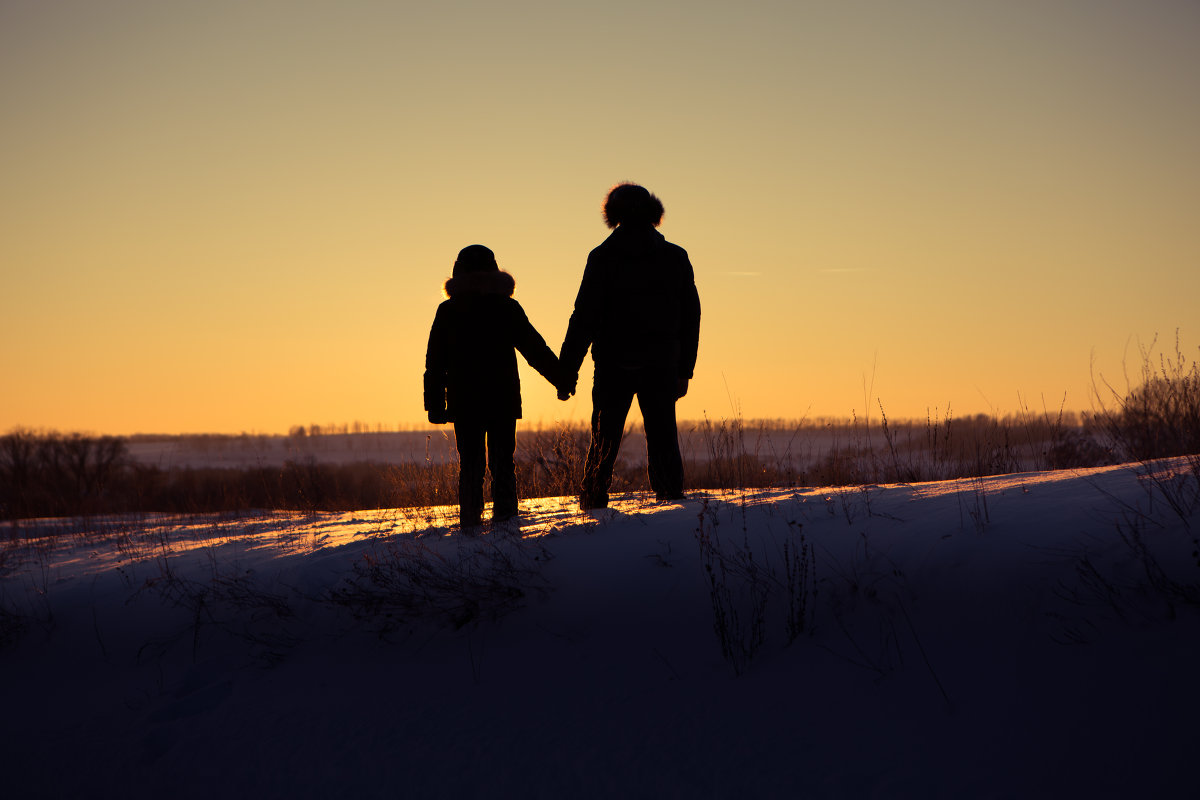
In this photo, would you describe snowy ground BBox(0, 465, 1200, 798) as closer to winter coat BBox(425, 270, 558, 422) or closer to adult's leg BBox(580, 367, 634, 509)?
adult's leg BBox(580, 367, 634, 509)

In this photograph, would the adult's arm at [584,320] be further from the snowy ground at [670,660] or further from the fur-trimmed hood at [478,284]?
the snowy ground at [670,660]

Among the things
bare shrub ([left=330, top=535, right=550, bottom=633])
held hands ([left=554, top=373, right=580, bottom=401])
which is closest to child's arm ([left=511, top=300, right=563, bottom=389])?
held hands ([left=554, top=373, right=580, bottom=401])

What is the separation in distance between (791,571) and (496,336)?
2.77 metres

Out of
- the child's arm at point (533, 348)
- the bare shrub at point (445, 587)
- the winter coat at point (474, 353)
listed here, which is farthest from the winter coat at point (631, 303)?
the bare shrub at point (445, 587)

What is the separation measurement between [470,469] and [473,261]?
4.87 ft

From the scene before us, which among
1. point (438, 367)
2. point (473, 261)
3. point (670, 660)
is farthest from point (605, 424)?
point (670, 660)

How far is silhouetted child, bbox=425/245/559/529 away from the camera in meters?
5.38

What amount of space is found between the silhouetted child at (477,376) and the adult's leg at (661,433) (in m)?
0.93

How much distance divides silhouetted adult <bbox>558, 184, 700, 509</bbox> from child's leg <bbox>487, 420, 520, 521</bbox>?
558 mm

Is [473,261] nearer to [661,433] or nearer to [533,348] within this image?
[533,348]

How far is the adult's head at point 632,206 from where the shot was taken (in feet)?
17.8

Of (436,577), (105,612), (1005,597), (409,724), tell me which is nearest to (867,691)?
(1005,597)

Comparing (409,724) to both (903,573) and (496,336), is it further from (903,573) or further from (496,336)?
(496,336)

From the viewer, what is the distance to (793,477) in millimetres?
8211
